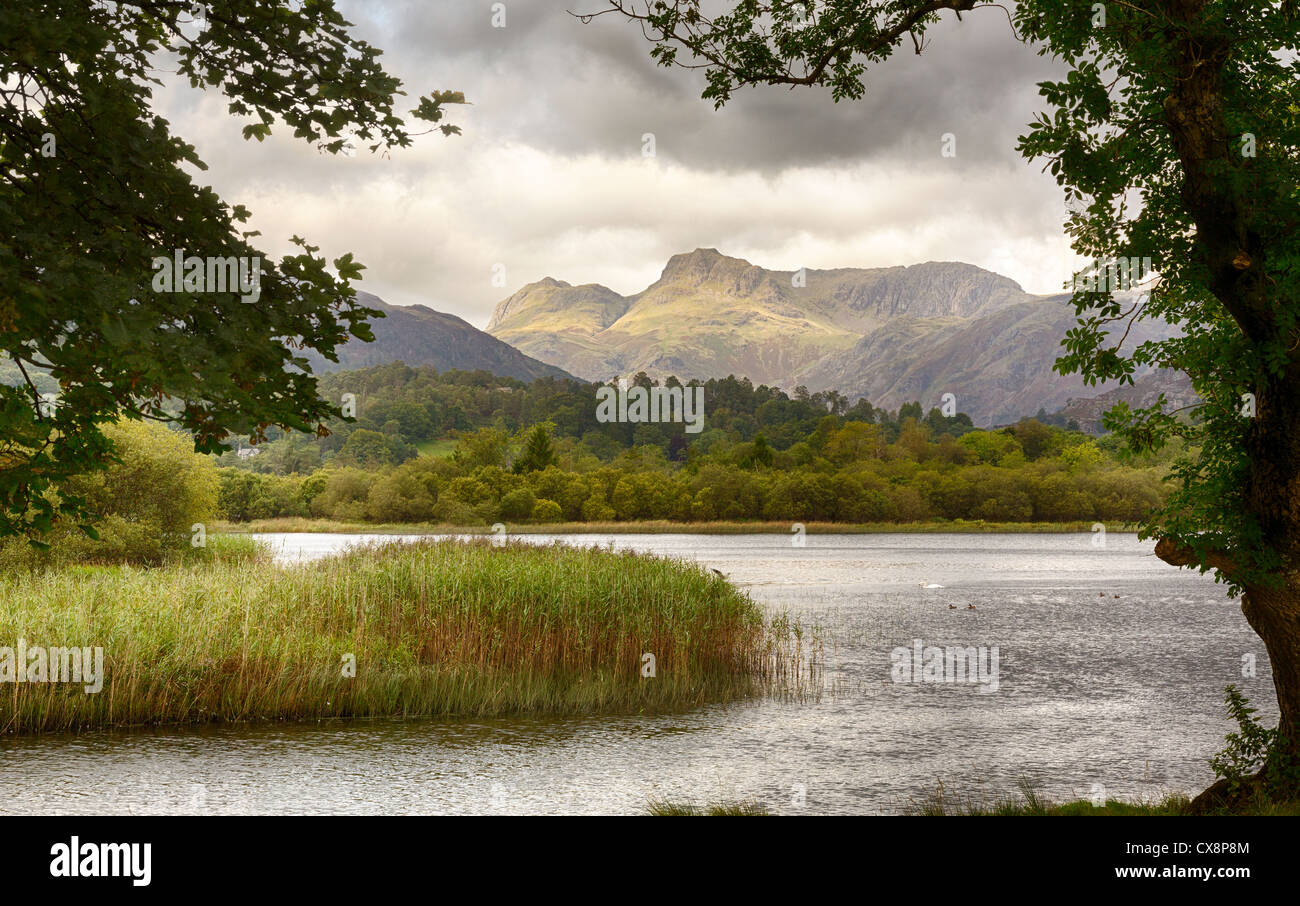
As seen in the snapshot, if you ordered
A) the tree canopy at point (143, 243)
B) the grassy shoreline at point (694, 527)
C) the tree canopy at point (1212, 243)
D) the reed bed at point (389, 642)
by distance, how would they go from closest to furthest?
the tree canopy at point (143, 243)
the tree canopy at point (1212, 243)
the reed bed at point (389, 642)
the grassy shoreline at point (694, 527)

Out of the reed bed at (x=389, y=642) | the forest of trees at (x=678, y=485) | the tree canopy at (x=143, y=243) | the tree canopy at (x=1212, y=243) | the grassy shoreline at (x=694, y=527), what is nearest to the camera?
the tree canopy at (x=143, y=243)

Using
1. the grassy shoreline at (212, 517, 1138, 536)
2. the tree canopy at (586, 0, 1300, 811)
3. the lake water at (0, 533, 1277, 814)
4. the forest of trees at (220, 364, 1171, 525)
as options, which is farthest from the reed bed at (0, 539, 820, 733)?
the forest of trees at (220, 364, 1171, 525)

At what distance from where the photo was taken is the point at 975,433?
193 meters

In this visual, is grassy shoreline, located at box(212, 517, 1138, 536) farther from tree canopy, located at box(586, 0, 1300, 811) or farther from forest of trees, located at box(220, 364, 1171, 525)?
tree canopy, located at box(586, 0, 1300, 811)

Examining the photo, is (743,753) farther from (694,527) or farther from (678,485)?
(678,485)

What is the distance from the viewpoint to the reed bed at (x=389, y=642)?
18.0m

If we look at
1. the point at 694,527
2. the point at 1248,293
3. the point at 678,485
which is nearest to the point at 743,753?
the point at 1248,293

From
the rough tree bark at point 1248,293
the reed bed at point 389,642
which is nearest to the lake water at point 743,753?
the reed bed at point 389,642

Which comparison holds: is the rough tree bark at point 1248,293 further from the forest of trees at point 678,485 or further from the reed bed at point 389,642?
the forest of trees at point 678,485

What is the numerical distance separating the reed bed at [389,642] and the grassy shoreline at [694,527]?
8218cm

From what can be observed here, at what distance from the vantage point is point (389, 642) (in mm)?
20766

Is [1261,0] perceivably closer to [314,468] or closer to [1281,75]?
[1281,75]
